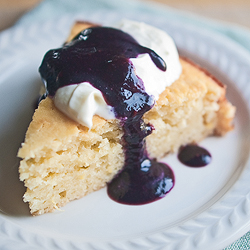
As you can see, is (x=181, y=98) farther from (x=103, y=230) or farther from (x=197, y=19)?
(x=197, y=19)

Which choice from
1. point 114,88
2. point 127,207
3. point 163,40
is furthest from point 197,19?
point 127,207

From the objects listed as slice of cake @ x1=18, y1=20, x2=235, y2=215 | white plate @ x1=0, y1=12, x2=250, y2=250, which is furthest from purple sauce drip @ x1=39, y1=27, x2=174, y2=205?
white plate @ x1=0, y1=12, x2=250, y2=250

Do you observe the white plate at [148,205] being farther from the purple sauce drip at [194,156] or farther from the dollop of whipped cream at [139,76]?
the dollop of whipped cream at [139,76]

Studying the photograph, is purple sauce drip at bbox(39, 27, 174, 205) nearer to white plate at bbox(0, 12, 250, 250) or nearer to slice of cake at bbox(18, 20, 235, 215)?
slice of cake at bbox(18, 20, 235, 215)

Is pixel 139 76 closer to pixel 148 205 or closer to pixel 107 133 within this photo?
pixel 107 133

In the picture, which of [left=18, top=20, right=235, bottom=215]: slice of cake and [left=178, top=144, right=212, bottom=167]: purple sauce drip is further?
[left=178, top=144, right=212, bottom=167]: purple sauce drip

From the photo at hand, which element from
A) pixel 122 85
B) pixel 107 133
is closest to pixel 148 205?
pixel 107 133

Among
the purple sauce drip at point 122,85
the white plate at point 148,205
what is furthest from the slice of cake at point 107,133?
the white plate at point 148,205
